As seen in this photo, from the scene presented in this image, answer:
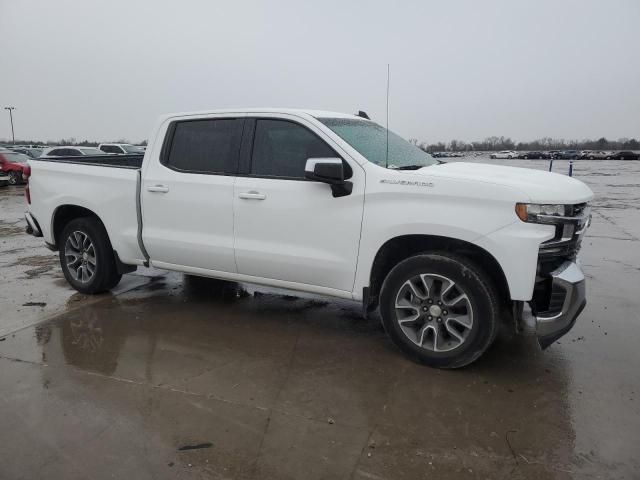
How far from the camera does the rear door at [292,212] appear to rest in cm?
403

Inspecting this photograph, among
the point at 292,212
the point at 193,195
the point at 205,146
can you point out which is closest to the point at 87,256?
the point at 193,195

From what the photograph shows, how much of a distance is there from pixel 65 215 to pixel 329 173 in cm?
356

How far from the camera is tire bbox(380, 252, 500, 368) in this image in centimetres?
363

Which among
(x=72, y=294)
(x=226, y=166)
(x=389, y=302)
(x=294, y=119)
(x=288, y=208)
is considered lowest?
(x=72, y=294)

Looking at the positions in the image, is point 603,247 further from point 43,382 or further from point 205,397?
point 43,382

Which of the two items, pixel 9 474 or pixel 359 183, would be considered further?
pixel 359 183

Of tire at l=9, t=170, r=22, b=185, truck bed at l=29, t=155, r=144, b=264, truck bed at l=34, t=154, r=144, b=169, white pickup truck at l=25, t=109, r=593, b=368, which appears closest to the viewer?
white pickup truck at l=25, t=109, r=593, b=368

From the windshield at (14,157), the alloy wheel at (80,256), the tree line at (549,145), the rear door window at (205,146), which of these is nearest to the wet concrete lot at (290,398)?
the alloy wheel at (80,256)

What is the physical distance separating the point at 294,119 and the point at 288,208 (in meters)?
0.78

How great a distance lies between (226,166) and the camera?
4621mm

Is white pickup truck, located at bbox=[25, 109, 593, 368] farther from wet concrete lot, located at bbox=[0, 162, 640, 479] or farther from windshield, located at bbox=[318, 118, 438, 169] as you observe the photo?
wet concrete lot, located at bbox=[0, 162, 640, 479]

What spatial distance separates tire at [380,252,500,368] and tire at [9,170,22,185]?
22187mm

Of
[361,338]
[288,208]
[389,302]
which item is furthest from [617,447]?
[288,208]

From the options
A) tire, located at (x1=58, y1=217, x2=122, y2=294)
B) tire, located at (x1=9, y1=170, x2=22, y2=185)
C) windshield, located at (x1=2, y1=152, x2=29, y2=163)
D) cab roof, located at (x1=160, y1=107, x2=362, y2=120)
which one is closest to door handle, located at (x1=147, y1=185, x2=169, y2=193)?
cab roof, located at (x1=160, y1=107, x2=362, y2=120)
